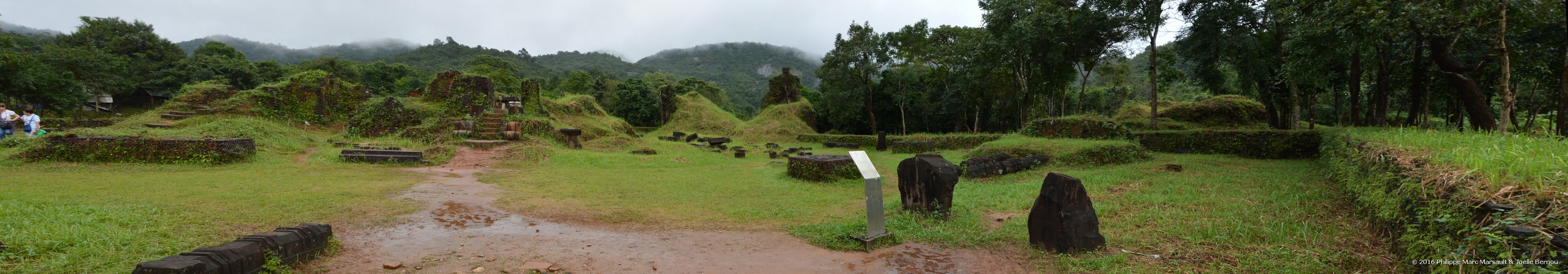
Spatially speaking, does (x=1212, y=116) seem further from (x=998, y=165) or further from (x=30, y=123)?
(x=30, y=123)

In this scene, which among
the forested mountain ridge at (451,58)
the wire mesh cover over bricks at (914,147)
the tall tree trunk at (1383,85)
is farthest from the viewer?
the forested mountain ridge at (451,58)

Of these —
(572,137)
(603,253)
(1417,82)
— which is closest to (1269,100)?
(1417,82)

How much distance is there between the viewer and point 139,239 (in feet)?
11.8

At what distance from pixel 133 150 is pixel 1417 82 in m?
24.5

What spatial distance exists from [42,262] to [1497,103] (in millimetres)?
33674

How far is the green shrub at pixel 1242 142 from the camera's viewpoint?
1102 cm

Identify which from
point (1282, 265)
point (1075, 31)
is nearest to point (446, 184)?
point (1282, 265)

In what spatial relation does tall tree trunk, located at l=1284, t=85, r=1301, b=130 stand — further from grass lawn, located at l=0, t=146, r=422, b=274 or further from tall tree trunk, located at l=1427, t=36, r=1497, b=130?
grass lawn, located at l=0, t=146, r=422, b=274

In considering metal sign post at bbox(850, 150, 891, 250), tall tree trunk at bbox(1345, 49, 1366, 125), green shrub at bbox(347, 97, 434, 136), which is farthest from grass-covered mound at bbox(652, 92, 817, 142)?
metal sign post at bbox(850, 150, 891, 250)

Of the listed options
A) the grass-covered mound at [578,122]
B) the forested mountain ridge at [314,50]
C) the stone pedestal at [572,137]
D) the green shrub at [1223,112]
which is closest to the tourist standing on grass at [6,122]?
the grass-covered mound at [578,122]

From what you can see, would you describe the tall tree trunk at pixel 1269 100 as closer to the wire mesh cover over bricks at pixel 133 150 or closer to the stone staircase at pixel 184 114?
the wire mesh cover over bricks at pixel 133 150

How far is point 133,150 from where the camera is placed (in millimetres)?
8820

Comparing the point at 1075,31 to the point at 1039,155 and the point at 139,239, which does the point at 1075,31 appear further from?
the point at 139,239

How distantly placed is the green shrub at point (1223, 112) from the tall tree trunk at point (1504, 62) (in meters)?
12.8
